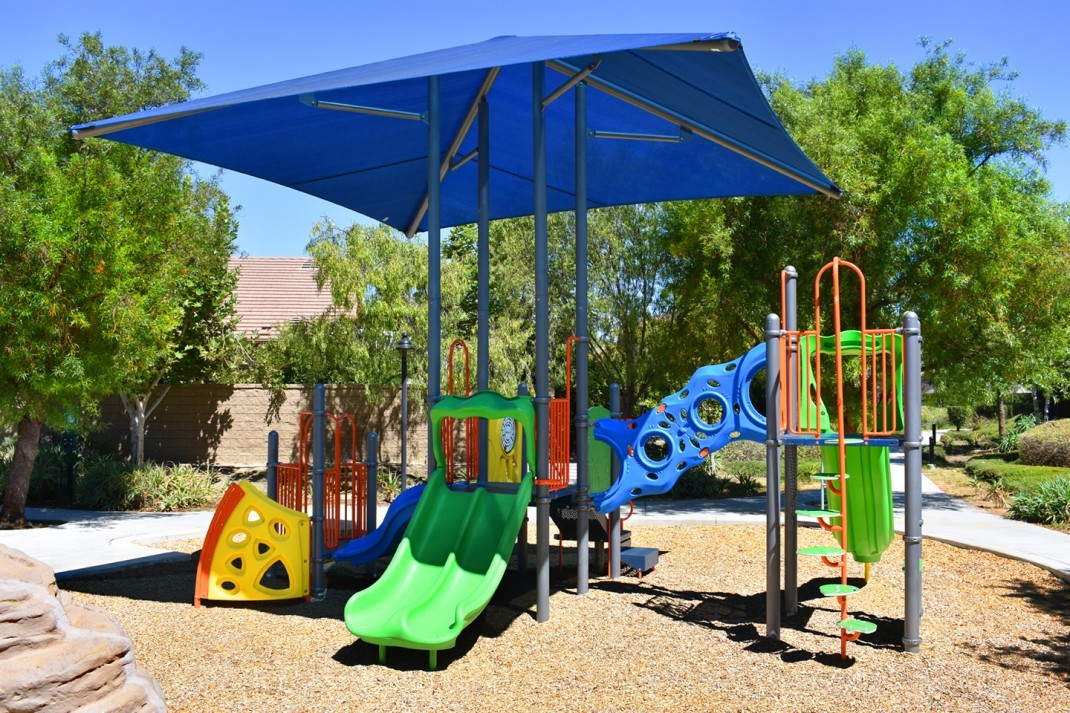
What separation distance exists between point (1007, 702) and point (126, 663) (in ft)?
16.6

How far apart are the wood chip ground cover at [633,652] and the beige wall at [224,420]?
35.1ft

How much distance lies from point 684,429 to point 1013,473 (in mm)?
11776

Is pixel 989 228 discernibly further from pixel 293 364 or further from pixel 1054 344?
pixel 293 364

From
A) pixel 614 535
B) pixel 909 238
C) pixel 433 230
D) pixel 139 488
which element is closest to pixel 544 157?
pixel 433 230

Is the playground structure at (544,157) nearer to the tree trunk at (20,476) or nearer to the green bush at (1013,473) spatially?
the tree trunk at (20,476)

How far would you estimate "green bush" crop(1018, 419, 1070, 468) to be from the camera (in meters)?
19.6

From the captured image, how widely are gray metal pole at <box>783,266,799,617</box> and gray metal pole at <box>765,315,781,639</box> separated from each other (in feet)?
0.36

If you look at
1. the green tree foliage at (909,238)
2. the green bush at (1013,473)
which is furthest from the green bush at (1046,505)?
the green tree foliage at (909,238)

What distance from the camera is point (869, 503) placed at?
23.8 ft

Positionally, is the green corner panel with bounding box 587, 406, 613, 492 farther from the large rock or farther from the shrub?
the shrub

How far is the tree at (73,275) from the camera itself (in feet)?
39.5

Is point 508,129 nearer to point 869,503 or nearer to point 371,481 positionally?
point 371,481

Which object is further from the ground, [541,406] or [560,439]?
[541,406]

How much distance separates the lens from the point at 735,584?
9.18 meters
